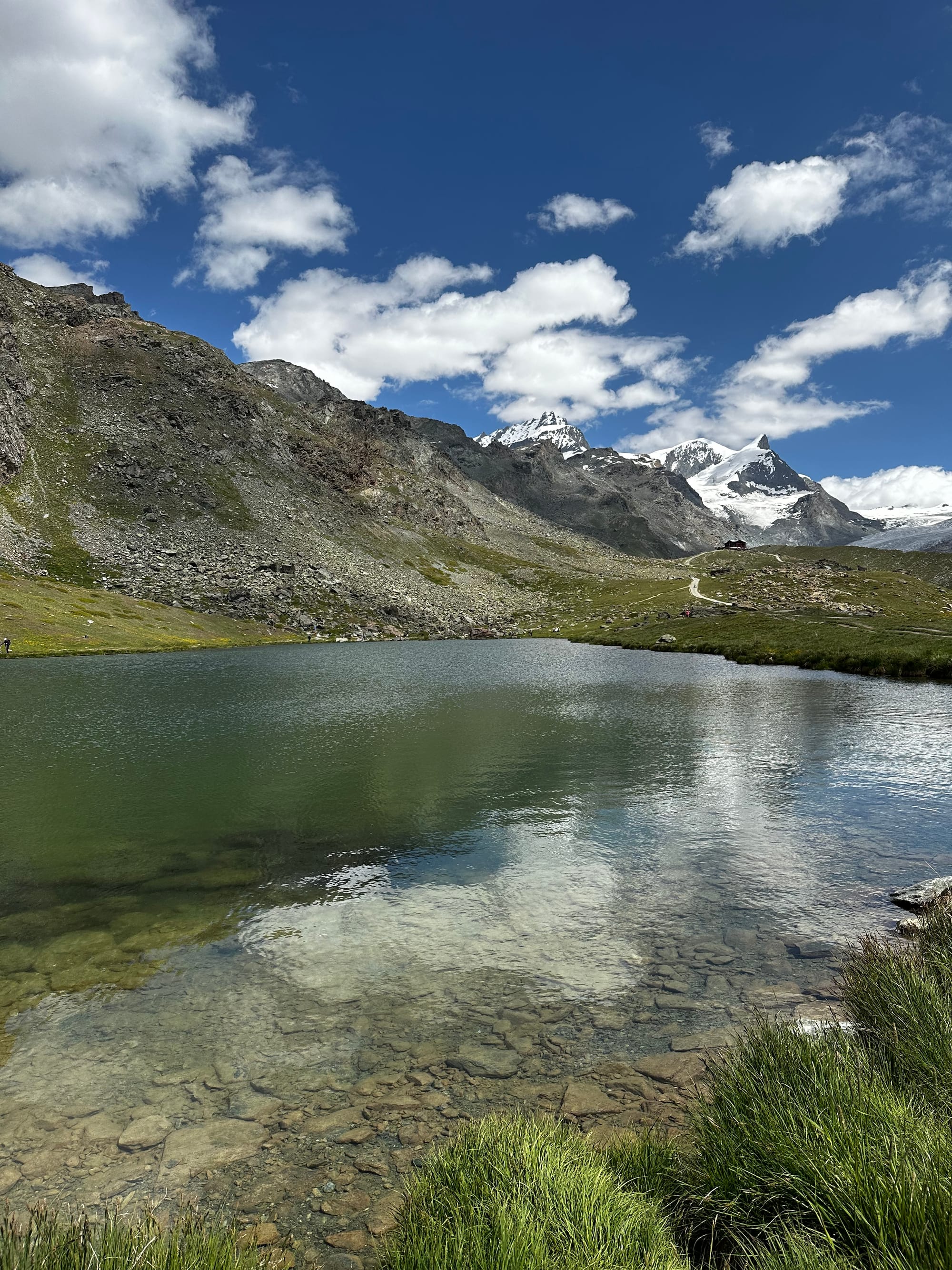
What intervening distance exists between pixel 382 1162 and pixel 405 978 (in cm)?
443

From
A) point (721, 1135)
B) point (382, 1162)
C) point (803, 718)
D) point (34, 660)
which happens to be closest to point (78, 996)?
point (382, 1162)

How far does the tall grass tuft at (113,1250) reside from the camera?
420 cm

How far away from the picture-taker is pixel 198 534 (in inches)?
5950

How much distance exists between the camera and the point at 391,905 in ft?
51.5

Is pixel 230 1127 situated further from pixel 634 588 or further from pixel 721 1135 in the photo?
pixel 634 588

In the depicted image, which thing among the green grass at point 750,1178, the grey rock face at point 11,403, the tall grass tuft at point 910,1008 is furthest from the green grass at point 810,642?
the grey rock face at point 11,403

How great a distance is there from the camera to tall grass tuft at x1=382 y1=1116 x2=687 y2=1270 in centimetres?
439

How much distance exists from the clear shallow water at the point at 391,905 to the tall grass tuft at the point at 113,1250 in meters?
3.31

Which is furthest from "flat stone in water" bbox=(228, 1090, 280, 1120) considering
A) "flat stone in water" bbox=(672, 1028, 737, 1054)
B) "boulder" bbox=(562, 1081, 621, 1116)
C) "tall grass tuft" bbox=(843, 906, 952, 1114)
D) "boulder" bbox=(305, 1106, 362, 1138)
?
"tall grass tuft" bbox=(843, 906, 952, 1114)

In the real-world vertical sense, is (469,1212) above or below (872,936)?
above

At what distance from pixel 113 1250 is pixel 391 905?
11.6 m

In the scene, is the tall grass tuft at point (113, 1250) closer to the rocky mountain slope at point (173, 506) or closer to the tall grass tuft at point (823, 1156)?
the tall grass tuft at point (823, 1156)

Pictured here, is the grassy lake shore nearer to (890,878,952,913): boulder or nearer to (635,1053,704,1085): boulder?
(635,1053,704,1085): boulder

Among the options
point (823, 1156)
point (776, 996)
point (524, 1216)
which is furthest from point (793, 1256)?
point (776, 996)
